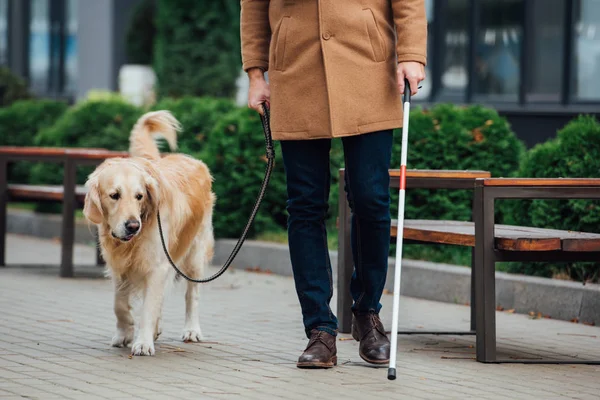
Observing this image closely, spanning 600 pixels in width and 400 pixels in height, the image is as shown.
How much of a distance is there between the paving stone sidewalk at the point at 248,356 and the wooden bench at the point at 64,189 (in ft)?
2.71

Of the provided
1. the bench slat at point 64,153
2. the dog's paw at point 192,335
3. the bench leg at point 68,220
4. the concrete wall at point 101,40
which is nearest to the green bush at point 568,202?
the dog's paw at point 192,335

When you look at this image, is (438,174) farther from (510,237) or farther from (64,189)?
(64,189)

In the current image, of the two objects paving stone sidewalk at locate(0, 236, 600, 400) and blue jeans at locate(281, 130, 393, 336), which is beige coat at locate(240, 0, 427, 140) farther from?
paving stone sidewalk at locate(0, 236, 600, 400)

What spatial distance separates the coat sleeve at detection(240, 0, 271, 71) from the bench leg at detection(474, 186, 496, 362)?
1.22 metres

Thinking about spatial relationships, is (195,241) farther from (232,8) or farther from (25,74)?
(25,74)

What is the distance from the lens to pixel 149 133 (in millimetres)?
6898

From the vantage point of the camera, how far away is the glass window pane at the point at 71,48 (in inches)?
893

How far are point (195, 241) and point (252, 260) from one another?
343 cm

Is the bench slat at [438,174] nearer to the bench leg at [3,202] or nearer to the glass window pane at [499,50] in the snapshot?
the bench leg at [3,202]

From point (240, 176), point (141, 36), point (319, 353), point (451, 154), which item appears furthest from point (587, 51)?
point (141, 36)

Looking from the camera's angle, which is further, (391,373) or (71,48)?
(71,48)

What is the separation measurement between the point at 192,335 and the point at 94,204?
94 centimetres

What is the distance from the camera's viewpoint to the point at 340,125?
5352 millimetres

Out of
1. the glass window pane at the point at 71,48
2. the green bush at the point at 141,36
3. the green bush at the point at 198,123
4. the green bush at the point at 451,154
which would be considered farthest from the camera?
the glass window pane at the point at 71,48
